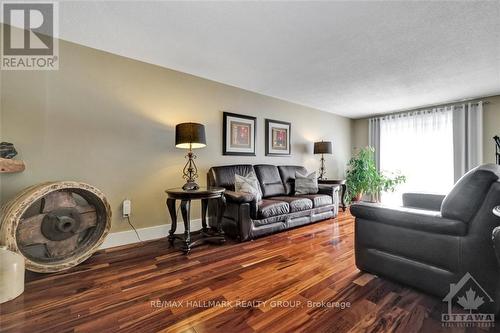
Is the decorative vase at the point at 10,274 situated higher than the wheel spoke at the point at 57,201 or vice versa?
the wheel spoke at the point at 57,201

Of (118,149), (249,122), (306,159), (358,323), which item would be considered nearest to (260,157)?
(249,122)

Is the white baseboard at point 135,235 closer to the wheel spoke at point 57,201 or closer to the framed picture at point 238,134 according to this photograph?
the wheel spoke at point 57,201

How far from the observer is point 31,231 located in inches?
73.3

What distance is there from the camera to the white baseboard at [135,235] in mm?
2492

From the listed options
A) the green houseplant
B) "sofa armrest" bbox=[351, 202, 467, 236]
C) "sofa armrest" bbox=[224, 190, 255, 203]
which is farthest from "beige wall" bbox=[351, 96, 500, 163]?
"sofa armrest" bbox=[224, 190, 255, 203]

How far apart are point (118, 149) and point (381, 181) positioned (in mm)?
5063

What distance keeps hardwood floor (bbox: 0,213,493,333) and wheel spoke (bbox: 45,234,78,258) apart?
0.18 meters

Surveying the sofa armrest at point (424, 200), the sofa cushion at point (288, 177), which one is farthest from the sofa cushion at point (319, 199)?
the sofa armrest at point (424, 200)

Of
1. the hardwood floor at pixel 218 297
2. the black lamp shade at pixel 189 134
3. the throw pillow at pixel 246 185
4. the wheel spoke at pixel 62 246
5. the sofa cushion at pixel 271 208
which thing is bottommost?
the hardwood floor at pixel 218 297

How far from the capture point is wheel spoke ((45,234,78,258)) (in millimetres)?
1959

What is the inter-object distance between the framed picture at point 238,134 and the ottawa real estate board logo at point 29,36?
2045 mm

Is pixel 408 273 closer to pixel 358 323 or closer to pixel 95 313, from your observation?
pixel 358 323

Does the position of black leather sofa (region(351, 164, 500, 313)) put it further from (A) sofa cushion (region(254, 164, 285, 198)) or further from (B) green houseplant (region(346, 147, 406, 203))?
(B) green houseplant (region(346, 147, 406, 203))

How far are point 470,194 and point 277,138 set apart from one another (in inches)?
118
